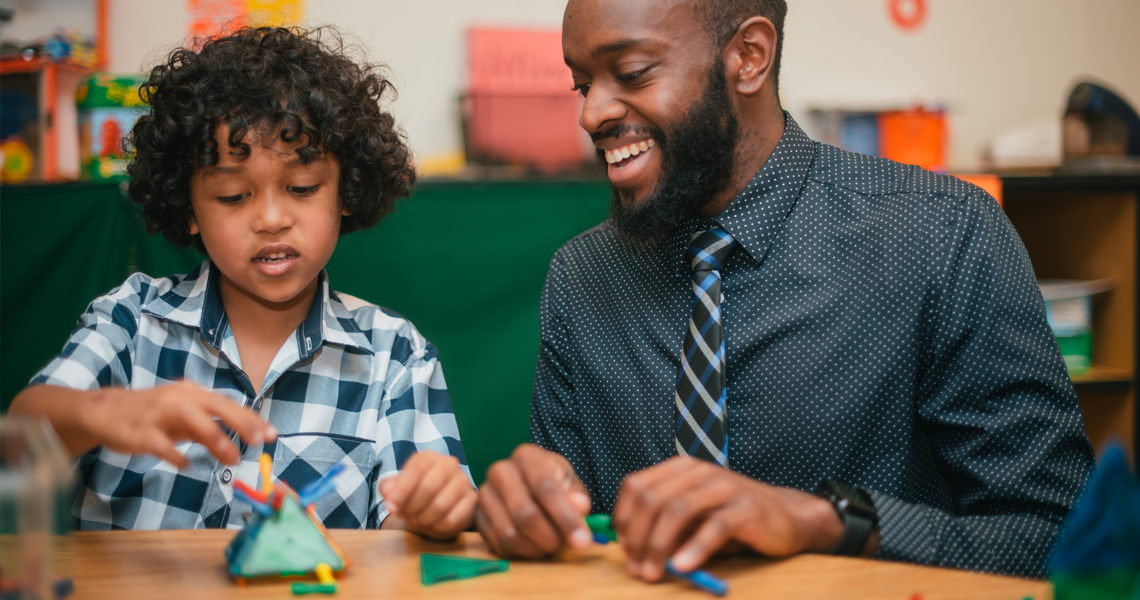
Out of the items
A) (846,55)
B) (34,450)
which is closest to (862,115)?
(846,55)

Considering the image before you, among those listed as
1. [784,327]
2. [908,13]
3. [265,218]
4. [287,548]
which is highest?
[908,13]

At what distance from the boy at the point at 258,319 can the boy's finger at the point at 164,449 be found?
0.31 metres

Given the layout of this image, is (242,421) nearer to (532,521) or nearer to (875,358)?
(532,521)

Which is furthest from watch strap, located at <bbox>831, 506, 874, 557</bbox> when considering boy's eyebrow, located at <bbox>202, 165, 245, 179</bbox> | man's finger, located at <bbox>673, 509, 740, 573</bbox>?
boy's eyebrow, located at <bbox>202, 165, 245, 179</bbox>

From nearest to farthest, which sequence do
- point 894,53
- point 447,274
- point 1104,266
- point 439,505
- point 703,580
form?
point 703,580
point 439,505
point 447,274
point 1104,266
point 894,53

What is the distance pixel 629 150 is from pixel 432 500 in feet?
2.02

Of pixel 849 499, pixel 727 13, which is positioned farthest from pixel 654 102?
pixel 849 499

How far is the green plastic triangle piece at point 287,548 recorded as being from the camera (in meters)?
0.67

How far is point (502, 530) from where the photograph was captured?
72 cm

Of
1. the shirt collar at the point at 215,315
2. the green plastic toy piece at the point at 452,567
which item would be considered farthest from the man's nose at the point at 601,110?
the green plastic toy piece at the point at 452,567

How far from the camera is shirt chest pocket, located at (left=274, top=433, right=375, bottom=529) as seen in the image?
3.63 feet

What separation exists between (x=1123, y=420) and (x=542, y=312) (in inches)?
76.5

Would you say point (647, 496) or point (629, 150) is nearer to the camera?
point (647, 496)

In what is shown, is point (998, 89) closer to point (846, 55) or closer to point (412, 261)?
point (846, 55)
